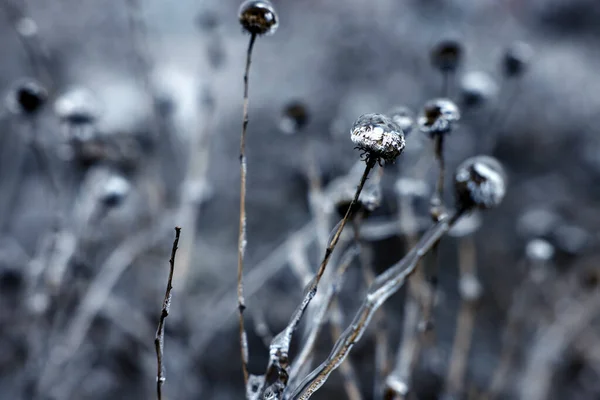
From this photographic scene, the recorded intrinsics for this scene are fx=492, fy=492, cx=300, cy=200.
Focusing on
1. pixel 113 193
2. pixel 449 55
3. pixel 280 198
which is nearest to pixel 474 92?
Result: pixel 449 55

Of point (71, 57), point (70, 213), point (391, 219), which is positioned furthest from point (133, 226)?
point (71, 57)

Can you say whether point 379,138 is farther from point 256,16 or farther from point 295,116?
point 295,116

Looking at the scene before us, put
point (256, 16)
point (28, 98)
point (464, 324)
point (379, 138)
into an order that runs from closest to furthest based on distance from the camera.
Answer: point (379, 138), point (256, 16), point (28, 98), point (464, 324)

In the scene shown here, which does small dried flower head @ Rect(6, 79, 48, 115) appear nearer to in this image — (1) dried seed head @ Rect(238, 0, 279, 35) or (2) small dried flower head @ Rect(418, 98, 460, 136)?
(1) dried seed head @ Rect(238, 0, 279, 35)

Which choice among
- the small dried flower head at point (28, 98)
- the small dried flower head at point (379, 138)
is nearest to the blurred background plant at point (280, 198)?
the small dried flower head at point (28, 98)

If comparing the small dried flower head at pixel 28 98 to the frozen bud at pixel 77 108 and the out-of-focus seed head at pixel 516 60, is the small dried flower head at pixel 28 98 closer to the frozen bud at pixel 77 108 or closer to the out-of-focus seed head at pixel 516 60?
the frozen bud at pixel 77 108

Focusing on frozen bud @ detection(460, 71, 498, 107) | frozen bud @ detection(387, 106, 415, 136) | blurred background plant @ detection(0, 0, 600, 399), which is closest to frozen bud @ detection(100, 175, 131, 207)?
blurred background plant @ detection(0, 0, 600, 399)
